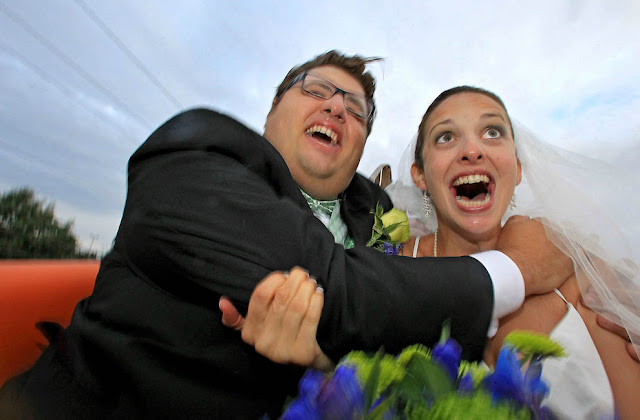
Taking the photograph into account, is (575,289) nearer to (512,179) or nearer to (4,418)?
(512,179)

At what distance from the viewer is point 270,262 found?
2.86 ft

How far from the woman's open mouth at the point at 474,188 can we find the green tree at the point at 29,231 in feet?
97.3

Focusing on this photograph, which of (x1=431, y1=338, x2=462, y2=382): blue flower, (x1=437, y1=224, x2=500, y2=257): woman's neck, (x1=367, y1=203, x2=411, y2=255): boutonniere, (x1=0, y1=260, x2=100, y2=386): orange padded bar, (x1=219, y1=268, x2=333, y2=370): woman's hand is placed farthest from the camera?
(x1=437, y1=224, x2=500, y2=257): woman's neck

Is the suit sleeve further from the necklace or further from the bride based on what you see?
the necklace

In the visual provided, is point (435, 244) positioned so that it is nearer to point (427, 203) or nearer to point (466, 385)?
point (427, 203)

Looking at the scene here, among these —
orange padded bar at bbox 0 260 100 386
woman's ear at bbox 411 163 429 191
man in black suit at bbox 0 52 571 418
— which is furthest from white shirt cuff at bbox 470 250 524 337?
orange padded bar at bbox 0 260 100 386

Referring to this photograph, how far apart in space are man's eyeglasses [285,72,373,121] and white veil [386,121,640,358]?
86 cm

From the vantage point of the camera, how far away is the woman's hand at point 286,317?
0.72 m

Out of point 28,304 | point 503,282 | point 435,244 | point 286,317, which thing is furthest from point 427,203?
point 28,304

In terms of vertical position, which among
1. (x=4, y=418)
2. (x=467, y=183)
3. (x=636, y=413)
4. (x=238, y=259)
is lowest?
(x=4, y=418)

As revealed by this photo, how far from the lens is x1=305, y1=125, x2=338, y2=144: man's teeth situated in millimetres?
2055

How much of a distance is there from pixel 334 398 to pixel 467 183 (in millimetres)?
1651

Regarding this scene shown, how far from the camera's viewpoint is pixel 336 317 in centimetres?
86

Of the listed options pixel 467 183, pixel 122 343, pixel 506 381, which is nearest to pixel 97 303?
pixel 122 343
